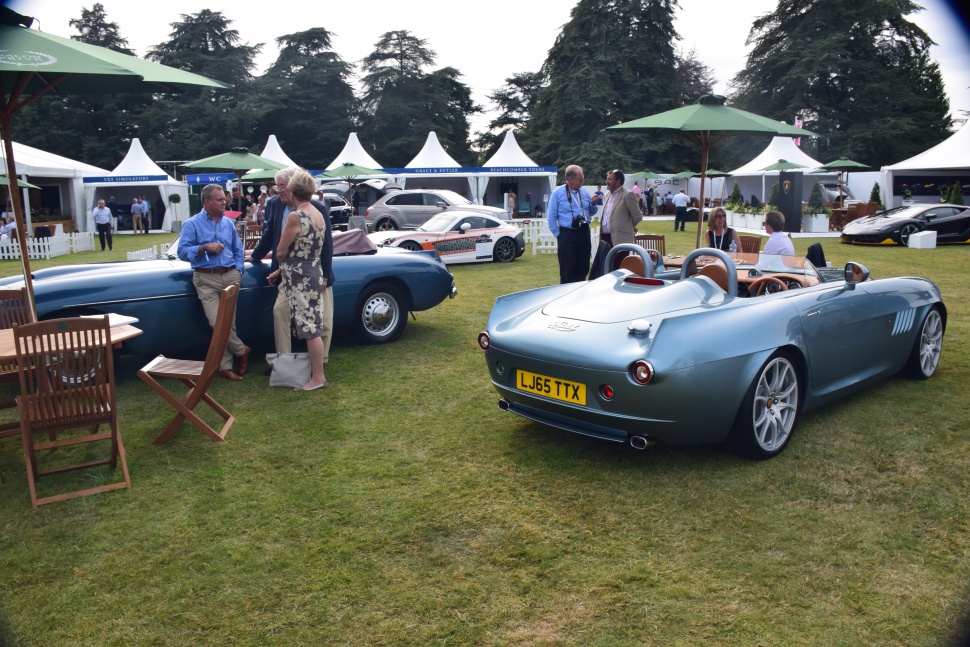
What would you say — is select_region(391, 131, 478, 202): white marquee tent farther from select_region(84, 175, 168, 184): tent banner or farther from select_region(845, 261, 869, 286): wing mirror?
select_region(845, 261, 869, 286): wing mirror

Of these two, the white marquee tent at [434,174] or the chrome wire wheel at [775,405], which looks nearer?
the chrome wire wheel at [775,405]

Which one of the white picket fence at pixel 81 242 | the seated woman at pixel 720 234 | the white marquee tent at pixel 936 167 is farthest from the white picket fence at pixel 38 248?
the white marquee tent at pixel 936 167

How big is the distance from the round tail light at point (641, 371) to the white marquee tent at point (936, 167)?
2494cm

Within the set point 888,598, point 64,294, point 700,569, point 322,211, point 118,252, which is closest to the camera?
point 888,598

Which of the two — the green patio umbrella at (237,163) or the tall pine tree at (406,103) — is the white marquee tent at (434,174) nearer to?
the green patio umbrella at (237,163)

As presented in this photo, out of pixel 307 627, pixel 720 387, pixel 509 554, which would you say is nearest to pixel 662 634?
pixel 509 554

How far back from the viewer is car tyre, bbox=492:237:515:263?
1652cm

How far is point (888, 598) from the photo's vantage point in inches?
121

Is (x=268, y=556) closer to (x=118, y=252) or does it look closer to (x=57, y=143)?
(x=118, y=252)

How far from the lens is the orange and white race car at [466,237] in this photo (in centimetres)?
1548

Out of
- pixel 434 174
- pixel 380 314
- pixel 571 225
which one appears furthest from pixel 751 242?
pixel 434 174

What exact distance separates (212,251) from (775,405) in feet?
15.6

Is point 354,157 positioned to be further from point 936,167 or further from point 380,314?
point 380,314

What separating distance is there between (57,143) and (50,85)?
180ft
